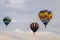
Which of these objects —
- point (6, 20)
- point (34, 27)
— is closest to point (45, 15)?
point (34, 27)

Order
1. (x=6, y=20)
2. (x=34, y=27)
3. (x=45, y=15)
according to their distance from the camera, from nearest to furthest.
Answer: (x=45, y=15)
(x=34, y=27)
(x=6, y=20)

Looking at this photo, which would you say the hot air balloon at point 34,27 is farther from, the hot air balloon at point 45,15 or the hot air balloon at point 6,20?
the hot air balloon at point 6,20

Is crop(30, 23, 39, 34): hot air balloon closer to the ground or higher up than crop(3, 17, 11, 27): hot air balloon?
closer to the ground

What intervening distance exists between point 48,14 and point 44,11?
192 cm

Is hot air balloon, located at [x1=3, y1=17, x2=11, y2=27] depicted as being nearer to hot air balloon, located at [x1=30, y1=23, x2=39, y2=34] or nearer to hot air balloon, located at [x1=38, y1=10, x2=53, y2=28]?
hot air balloon, located at [x1=30, y1=23, x2=39, y2=34]

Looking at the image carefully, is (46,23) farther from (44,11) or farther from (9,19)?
(9,19)

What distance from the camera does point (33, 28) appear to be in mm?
136375

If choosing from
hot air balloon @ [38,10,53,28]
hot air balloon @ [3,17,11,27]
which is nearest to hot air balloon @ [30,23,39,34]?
hot air balloon @ [38,10,53,28]

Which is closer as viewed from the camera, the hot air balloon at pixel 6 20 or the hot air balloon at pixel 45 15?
the hot air balloon at pixel 45 15

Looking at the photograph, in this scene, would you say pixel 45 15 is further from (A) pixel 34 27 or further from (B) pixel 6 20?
(B) pixel 6 20

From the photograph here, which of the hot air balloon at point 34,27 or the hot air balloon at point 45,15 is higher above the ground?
the hot air balloon at point 45,15

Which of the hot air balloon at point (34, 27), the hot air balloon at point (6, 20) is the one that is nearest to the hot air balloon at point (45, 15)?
the hot air balloon at point (34, 27)

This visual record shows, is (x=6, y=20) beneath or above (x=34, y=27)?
above

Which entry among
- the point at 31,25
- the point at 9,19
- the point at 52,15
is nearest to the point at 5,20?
the point at 9,19
